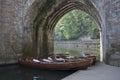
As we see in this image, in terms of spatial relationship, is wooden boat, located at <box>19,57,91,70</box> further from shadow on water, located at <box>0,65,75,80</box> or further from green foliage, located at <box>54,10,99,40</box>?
green foliage, located at <box>54,10,99,40</box>

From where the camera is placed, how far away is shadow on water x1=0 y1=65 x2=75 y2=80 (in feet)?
29.6

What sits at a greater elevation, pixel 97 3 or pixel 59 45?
pixel 97 3

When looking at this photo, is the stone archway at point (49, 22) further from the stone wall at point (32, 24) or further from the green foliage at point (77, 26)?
the green foliage at point (77, 26)

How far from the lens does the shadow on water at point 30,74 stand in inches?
356

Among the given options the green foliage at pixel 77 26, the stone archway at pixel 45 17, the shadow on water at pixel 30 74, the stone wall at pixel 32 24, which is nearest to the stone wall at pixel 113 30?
the stone wall at pixel 32 24

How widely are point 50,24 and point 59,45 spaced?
20.1 meters

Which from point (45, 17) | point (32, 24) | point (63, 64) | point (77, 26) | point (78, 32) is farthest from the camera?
point (78, 32)

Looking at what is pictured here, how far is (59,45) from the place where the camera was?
126 ft

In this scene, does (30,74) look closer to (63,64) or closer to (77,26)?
(63,64)

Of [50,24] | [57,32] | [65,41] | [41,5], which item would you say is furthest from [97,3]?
[57,32]

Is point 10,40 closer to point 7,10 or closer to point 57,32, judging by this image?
point 7,10

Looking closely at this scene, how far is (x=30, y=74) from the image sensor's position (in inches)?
394

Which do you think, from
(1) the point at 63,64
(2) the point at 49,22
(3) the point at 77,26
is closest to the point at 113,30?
(1) the point at 63,64

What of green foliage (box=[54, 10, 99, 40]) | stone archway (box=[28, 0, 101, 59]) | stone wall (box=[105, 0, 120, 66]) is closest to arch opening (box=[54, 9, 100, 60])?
green foliage (box=[54, 10, 99, 40])
